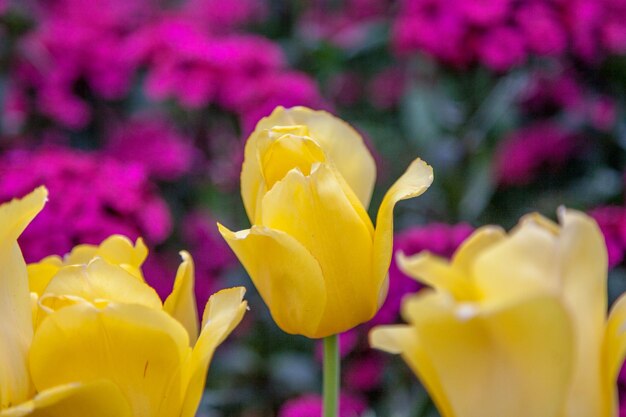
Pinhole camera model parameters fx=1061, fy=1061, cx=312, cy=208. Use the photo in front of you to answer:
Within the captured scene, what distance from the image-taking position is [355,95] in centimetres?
126

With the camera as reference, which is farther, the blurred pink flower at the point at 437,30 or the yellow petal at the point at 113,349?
the blurred pink flower at the point at 437,30

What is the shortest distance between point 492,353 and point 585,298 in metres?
0.03

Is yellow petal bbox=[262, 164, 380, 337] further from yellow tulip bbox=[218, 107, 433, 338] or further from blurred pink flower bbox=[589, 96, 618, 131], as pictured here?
blurred pink flower bbox=[589, 96, 618, 131]

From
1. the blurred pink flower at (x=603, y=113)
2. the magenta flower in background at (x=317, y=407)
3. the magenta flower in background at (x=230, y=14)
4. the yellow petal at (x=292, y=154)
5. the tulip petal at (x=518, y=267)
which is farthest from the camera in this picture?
the magenta flower in background at (x=230, y=14)

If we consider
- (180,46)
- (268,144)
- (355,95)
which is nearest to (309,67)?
(355,95)

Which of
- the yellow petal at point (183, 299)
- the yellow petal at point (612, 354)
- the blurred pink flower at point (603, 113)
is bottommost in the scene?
the blurred pink flower at point (603, 113)

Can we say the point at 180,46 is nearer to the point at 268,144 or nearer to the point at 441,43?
the point at 441,43

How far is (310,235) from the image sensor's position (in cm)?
36

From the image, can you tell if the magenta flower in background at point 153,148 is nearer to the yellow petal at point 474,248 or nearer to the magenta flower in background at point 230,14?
the magenta flower in background at point 230,14

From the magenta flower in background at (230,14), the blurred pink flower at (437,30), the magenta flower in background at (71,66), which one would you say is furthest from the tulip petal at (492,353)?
the magenta flower in background at (230,14)

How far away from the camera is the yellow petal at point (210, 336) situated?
1.12ft

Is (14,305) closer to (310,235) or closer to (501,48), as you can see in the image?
(310,235)

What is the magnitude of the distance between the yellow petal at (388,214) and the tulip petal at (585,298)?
0.08 metres

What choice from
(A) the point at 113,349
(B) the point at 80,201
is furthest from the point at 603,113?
(A) the point at 113,349
